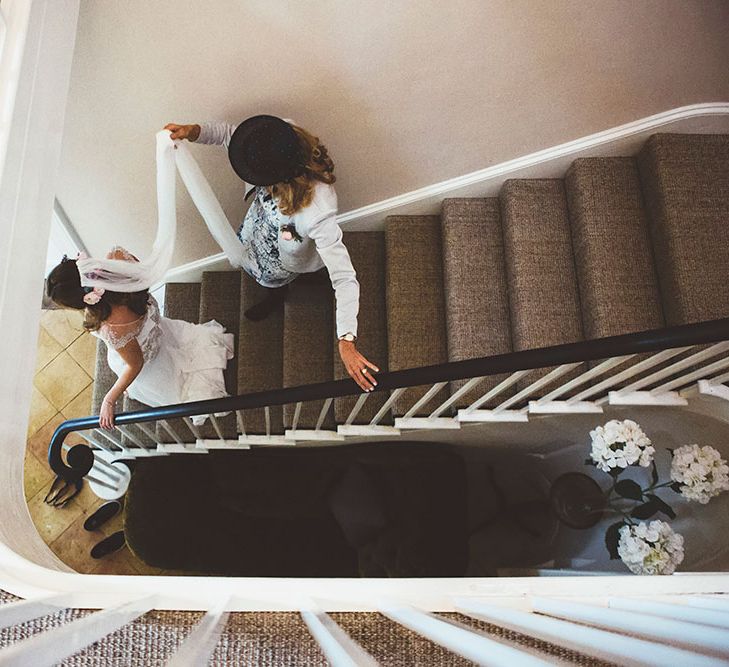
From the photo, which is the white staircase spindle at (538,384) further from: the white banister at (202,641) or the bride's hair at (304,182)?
the white banister at (202,641)

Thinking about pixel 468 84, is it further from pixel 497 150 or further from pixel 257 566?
pixel 257 566

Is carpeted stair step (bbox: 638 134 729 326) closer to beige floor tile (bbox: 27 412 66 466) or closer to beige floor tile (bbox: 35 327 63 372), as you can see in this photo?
beige floor tile (bbox: 27 412 66 466)

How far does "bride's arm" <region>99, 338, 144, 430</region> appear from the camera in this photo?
2.52 metres

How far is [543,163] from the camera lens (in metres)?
2.96

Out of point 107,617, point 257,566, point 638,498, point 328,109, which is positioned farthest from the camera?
point 257,566

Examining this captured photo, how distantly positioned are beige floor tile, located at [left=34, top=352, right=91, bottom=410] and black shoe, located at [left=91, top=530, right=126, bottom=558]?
3.04ft

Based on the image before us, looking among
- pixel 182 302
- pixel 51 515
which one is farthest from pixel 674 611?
pixel 51 515

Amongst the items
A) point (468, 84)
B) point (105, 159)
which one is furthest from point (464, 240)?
point (105, 159)

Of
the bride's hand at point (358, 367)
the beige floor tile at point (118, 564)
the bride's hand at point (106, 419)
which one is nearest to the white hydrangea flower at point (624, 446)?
the bride's hand at point (358, 367)

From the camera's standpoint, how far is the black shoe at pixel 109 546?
11.0 ft

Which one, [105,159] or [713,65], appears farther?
[105,159]

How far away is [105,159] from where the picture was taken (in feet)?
9.20

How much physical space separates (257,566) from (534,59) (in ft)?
9.09

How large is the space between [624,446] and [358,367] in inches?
42.2
